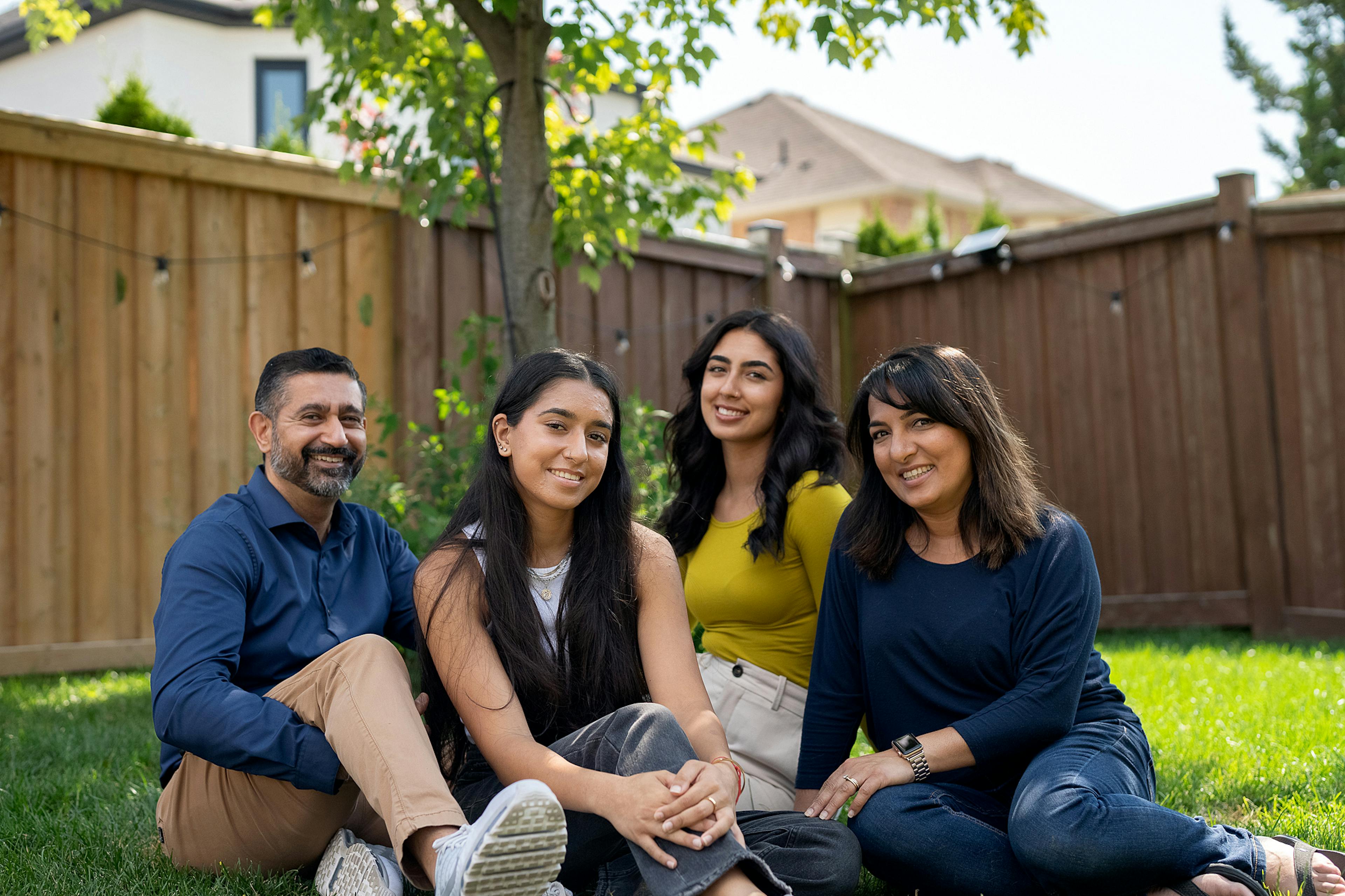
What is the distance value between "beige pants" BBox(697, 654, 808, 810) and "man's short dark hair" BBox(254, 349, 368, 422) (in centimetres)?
111

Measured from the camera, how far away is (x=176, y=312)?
4750mm

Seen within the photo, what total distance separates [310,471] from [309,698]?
0.61m

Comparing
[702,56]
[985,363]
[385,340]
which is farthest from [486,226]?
[985,363]

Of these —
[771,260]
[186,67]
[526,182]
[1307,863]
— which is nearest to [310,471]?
[526,182]

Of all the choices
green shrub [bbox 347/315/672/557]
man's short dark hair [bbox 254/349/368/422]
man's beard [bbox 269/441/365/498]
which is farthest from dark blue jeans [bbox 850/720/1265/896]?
green shrub [bbox 347/315/672/557]

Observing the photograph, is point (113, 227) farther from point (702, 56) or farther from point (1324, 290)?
point (1324, 290)

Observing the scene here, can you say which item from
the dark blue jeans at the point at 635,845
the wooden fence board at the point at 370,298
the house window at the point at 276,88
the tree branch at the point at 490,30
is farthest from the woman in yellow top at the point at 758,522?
the house window at the point at 276,88

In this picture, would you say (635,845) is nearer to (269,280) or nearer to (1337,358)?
(269,280)

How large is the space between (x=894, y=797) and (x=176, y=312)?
3853 mm

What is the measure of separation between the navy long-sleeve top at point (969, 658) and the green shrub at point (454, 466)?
1.34m

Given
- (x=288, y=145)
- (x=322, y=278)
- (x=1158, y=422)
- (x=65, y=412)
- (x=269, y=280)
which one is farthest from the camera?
(x=288, y=145)

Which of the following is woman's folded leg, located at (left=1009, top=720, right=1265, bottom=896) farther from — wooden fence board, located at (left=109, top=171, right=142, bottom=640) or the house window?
the house window

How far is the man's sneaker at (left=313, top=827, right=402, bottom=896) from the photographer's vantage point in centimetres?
200

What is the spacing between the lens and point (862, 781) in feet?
7.23
